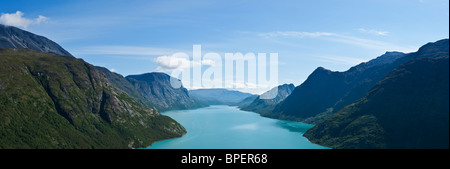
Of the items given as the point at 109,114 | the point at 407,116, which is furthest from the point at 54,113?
the point at 407,116

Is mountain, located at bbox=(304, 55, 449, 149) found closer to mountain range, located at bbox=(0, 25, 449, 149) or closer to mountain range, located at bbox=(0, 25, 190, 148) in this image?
mountain range, located at bbox=(0, 25, 449, 149)

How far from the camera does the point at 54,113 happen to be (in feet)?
511

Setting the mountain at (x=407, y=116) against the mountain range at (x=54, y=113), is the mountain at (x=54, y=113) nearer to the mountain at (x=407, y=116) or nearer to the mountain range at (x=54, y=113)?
the mountain range at (x=54, y=113)

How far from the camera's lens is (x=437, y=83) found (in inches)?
5984

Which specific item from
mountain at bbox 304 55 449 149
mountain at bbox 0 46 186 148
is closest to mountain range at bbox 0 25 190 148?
mountain at bbox 0 46 186 148

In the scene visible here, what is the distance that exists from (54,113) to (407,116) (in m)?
226

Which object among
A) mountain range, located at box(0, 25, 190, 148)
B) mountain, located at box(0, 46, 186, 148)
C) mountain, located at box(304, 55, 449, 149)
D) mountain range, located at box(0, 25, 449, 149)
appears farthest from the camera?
mountain, located at box(304, 55, 449, 149)

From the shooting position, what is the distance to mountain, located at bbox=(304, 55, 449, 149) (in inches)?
5404

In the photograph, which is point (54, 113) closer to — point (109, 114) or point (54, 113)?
point (54, 113)

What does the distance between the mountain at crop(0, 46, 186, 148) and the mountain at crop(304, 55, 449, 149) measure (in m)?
152

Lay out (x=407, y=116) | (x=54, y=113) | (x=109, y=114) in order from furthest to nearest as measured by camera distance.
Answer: (x=109, y=114), (x=407, y=116), (x=54, y=113)

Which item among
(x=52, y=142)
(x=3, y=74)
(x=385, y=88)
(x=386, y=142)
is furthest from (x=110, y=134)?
(x=385, y=88)

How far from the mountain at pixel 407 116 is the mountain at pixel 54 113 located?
15181 cm
